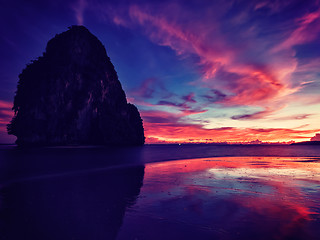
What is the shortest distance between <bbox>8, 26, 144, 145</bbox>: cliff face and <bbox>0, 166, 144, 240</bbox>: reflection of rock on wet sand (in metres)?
91.5

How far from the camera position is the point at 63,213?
802cm

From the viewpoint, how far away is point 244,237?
5812mm

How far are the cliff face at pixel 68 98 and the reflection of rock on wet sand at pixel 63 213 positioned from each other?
91467mm

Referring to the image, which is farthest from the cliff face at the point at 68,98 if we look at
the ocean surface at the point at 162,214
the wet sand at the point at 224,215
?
the wet sand at the point at 224,215

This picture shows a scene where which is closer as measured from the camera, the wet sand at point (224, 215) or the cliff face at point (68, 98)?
the wet sand at point (224, 215)

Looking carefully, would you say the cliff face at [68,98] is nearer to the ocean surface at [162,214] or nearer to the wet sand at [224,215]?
the ocean surface at [162,214]

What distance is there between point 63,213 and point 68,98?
10159 cm

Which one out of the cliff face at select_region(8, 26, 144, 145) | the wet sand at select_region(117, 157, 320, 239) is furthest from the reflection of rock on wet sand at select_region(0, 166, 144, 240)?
the cliff face at select_region(8, 26, 144, 145)

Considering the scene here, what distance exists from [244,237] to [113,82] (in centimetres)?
13069

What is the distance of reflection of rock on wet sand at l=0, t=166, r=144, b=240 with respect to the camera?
6203mm

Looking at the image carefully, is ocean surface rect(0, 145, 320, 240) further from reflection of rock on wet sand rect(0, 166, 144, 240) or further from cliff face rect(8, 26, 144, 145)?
cliff face rect(8, 26, 144, 145)

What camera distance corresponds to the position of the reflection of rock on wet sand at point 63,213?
20.4 ft

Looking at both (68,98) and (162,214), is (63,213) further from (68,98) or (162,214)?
(68,98)

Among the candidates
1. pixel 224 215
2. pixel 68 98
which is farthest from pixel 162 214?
pixel 68 98
